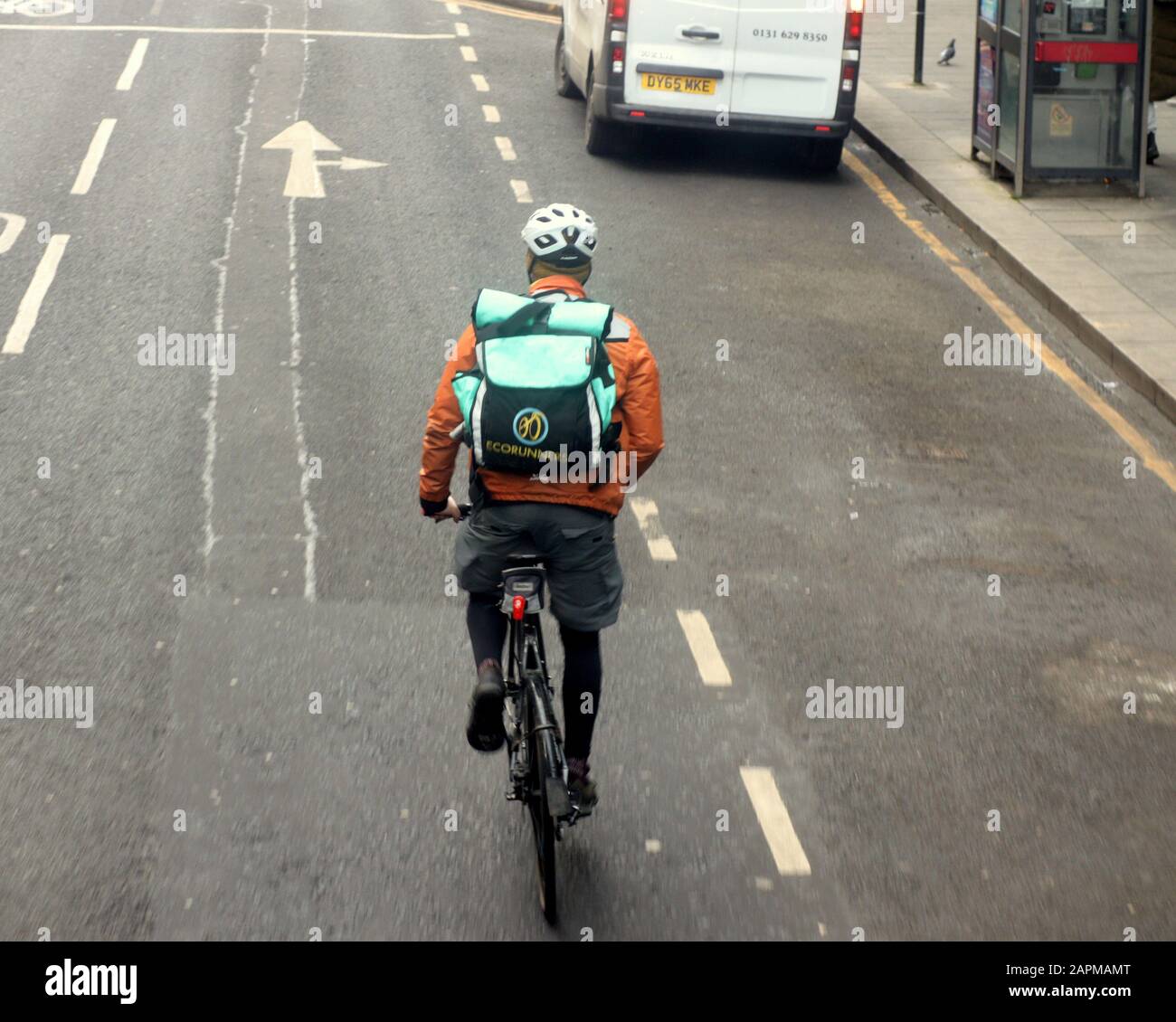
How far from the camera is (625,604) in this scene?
7355 millimetres

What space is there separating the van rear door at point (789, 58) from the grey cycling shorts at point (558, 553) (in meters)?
10.6

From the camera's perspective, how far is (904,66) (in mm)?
20625

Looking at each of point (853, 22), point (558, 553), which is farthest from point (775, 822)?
point (853, 22)

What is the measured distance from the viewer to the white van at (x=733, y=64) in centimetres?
1488

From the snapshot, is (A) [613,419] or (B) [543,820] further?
(A) [613,419]

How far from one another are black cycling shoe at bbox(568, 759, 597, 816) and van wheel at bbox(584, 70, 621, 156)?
11002mm

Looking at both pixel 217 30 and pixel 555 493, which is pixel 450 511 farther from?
pixel 217 30

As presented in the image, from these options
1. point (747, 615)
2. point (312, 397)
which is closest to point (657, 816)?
point (747, 615)

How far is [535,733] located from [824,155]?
1168cm

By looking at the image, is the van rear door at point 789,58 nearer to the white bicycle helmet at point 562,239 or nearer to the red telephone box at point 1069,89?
the red telephone box at point 1069,89

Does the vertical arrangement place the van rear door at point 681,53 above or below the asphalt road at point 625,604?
above


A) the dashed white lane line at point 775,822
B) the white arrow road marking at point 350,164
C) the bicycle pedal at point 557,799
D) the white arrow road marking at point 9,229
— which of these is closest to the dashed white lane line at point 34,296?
the white arrow road marking at point 9,229

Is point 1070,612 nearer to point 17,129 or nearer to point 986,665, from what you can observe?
point 986,665
